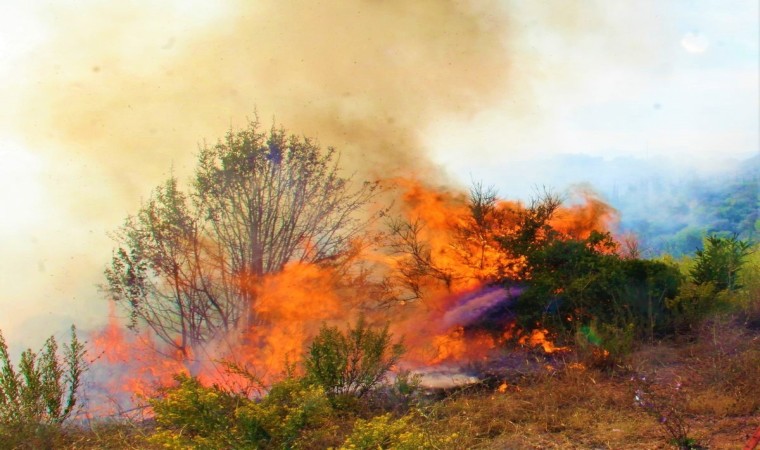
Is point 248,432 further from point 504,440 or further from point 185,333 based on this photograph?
point 185,333

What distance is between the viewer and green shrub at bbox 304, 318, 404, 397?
243 inches

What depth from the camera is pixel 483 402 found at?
6.04 metres

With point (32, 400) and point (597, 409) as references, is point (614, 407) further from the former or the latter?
point (32, 400)

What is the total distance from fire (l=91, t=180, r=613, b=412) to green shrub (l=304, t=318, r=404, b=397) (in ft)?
4.49

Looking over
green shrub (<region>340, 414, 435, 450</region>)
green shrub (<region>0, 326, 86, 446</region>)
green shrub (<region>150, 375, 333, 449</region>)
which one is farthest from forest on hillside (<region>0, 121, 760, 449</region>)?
green shrub (<region>340, 414, 435, 450</region>)

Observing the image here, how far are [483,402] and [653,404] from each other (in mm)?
1560

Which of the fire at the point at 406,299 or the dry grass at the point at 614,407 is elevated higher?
the fire at the point at 406,299

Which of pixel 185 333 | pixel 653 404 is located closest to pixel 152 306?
pixel 185 333

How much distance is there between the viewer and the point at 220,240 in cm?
866

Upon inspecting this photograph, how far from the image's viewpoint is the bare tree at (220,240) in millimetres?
8586

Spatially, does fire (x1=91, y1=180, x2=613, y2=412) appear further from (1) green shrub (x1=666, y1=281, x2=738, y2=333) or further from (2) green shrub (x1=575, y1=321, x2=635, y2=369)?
(1) green shrub (x1=666, y1=281, x2=738, y2=333)

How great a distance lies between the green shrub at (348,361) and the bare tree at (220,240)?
7.88ft

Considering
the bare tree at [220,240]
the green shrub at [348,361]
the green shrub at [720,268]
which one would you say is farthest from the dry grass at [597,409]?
the bare tree at [220,240]

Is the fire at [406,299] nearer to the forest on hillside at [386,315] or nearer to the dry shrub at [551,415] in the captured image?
the forest on hillside at [386,315]
